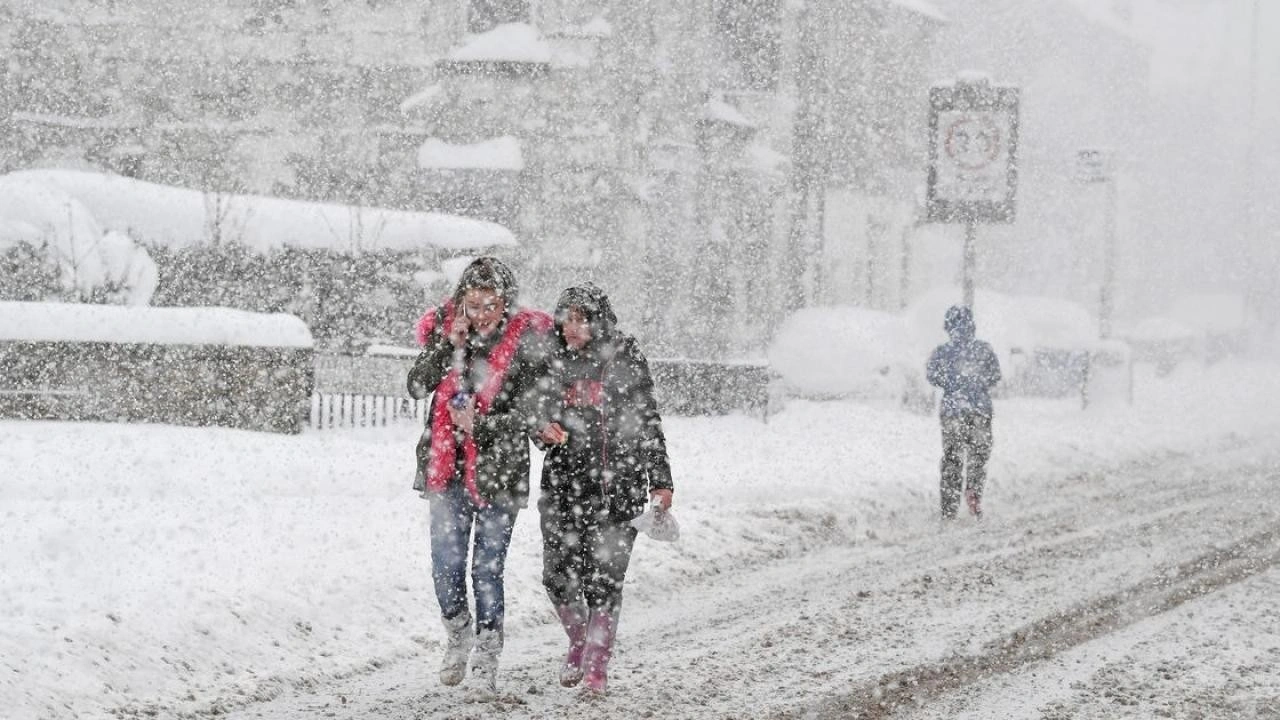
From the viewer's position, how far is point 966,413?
1220 cm

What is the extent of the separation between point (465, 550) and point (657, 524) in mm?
779

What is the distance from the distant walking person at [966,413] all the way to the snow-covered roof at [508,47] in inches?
693

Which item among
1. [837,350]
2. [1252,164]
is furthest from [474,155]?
[1252,164]

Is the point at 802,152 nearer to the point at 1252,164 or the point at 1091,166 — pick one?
the point at 1091,166

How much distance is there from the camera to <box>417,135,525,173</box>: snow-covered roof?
28.2 m

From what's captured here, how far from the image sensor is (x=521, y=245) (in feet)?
92.6

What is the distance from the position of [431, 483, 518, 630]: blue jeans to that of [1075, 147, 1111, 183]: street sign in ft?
65.5

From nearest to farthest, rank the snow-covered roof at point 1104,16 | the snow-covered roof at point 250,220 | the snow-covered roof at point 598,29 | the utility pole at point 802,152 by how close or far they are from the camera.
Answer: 1. the snow-covered roof at point 250,220
2. the snow-covered roof at point 598,29
3. the utility pole at point 802,152
4. the snow-covered roof at point 1104,16

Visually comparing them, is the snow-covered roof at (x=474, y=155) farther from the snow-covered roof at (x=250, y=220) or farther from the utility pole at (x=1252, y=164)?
the utility pole at (x=1252, y=164)

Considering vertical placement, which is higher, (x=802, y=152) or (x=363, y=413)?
(x=802, y=152)

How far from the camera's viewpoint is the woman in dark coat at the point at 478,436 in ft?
18.7

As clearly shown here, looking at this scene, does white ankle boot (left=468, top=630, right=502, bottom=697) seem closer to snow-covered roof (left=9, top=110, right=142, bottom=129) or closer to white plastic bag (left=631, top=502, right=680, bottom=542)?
white plastic bag (left=631, top=502, right=680, bottom=542)

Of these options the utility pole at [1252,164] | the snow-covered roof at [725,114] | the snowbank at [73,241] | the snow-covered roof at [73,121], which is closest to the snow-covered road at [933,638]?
the snowbank at [73,241]

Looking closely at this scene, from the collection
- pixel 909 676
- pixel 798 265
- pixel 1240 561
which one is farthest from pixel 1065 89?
pixel 909 676
